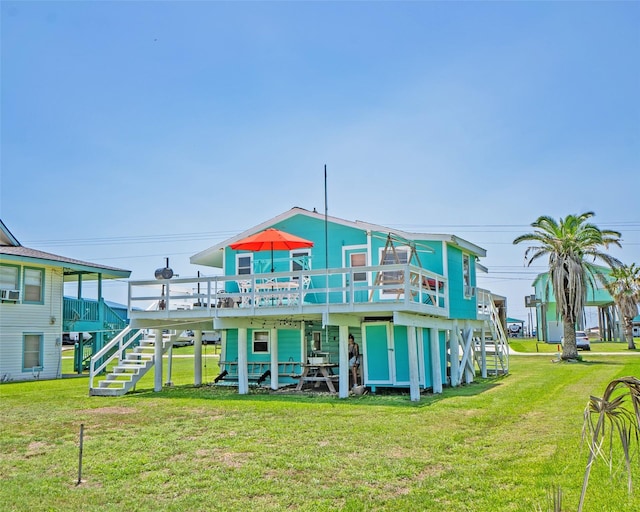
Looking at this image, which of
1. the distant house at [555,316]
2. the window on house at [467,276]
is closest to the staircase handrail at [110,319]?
the window on house at [467,276]

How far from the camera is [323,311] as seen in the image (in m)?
15.5

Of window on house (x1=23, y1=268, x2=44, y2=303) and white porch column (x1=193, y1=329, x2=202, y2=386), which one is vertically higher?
window on house (x1=23, y1=268, x2=44, y2=303)

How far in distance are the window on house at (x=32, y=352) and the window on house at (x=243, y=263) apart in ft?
32.9

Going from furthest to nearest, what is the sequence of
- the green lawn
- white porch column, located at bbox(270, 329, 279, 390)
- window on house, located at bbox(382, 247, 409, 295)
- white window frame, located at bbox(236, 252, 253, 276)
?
the green lawn, white window frame, located at bbox(236, 252, 253, 276), white porch column, located at bbox(270, 329, 279, 390), window on house, located at bbox(382, 247, 409, 295)

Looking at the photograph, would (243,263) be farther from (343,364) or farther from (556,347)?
(556,347)

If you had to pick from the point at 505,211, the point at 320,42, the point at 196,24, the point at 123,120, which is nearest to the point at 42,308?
the point at 123,120

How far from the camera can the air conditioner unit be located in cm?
2309

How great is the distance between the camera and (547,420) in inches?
464

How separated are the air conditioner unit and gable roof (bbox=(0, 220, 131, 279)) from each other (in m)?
1.19

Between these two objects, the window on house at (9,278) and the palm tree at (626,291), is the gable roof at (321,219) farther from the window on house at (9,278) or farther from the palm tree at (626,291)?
the palm tree at (626,291)

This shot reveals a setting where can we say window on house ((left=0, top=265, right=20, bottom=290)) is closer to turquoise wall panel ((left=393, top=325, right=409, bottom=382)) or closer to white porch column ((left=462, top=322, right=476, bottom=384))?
turquoise wall panel ((left=393, top=325, right=409, bottom=382))

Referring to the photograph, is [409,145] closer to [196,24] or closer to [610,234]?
[196,24]

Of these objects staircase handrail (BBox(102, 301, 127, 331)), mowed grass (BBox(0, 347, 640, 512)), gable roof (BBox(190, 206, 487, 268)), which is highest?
gable roof (BBox(190, 206, 487, 268))

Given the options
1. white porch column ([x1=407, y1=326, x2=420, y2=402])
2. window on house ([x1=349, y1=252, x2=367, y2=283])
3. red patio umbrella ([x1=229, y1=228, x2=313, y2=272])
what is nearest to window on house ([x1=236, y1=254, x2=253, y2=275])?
red patio umbrella ([x1=229, y1=228, x2=313, y2=272])
